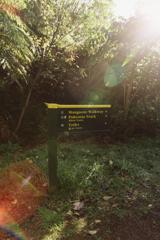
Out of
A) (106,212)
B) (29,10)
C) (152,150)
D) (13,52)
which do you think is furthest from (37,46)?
(106,212)

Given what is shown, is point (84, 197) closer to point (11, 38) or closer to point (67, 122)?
point (67, 122)

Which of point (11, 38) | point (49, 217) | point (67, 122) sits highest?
point (11, 38)

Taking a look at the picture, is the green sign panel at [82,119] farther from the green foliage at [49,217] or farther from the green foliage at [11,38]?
the green foliage at [11,38]

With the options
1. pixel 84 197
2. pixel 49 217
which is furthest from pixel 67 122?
pixel 49 217

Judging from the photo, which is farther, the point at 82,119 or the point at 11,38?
the point at 11,38

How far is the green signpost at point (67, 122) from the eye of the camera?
4.21 m

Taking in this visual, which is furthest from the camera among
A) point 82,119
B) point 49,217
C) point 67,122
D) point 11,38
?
point 11,38

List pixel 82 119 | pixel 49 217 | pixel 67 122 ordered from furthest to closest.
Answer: pixel 82 119, pixel 67 122, pixel 49 217

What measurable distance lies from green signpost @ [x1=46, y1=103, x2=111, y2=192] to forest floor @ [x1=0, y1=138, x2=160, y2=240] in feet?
1.27

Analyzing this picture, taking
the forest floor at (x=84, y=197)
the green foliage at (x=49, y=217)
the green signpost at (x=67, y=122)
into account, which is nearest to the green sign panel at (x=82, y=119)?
the green signpost at (x=67, y=122)

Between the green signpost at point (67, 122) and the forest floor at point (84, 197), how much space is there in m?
0.39

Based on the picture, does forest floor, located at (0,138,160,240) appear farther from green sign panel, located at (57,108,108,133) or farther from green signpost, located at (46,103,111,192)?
green sign panel, located at (57,108,108,133)

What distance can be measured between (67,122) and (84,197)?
1.16 metres

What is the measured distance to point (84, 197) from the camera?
432 centimetres
